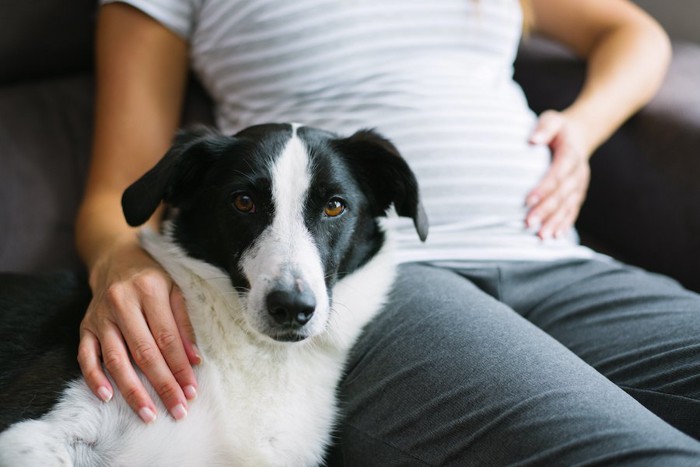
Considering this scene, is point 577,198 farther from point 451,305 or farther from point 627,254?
point 451,305

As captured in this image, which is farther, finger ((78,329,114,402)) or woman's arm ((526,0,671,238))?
woman's arm ((526,0,671,238))

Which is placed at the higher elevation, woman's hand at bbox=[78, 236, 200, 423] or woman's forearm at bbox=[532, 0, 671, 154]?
woman's forearm at bbox=[532, 0, 671, 154]

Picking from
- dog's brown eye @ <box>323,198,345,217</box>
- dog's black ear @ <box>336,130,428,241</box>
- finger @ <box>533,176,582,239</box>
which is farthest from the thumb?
dog's brown eye @ <box>323,198,345,217</box>

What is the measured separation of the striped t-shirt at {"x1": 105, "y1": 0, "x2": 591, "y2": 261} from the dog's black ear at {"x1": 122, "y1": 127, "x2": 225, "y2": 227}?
1.10 ft

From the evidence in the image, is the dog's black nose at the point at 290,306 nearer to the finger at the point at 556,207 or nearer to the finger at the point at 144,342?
the finger at the point at 144,342

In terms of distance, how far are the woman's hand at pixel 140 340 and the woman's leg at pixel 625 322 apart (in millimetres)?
704

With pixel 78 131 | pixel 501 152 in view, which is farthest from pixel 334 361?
pixel 78 131

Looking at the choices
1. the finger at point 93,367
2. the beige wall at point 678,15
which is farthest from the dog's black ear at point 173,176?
the beige wall at point 678,15

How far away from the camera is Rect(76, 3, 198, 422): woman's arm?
1.13 m

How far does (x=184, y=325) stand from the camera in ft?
4.03

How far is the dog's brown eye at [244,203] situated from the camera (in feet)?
4.02

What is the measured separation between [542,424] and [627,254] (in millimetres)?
1083

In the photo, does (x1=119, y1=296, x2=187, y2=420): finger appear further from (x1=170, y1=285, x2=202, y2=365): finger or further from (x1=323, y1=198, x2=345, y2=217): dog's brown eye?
(x1=323, y1=198, x2=345, y2=217): dog's brown eye

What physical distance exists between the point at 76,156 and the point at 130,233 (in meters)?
0.51
